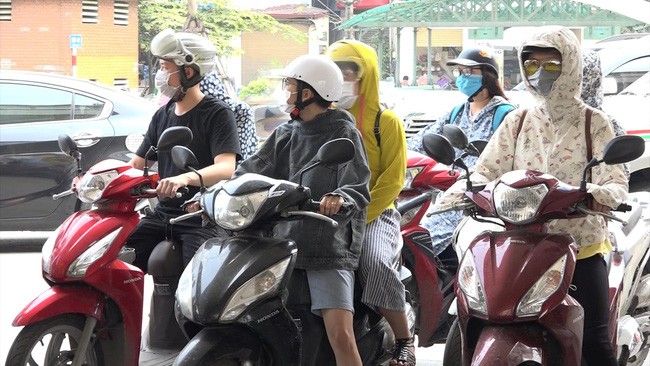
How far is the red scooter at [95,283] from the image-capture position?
4609 mm

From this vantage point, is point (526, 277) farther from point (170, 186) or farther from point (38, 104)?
point (38, 104)

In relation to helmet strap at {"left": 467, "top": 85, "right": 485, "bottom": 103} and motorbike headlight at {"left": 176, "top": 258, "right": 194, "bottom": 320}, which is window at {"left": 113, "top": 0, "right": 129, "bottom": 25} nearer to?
helmet strap at {"left": 467, "top": 85, "right": 485, "bottom": 103}

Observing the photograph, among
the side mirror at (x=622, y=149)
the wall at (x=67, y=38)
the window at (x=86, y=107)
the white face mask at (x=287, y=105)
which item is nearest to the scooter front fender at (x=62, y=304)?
the white face mask at (x=287, y=105)

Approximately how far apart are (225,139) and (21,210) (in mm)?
4664

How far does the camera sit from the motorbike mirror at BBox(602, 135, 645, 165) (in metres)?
3.73

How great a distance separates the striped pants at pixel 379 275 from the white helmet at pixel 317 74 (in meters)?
0.63

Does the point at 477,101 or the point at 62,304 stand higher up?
the point at 477,101

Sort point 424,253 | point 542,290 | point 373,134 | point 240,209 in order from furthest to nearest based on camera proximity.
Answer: point 424,253
point 373,134
point 240,209
point 542,290

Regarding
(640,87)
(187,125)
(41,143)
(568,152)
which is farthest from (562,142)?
(640,87)

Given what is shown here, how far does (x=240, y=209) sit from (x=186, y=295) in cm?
36

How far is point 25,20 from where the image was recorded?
20.5m

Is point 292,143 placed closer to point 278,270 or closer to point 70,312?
point 278,270

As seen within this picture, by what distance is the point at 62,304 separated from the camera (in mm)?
4609

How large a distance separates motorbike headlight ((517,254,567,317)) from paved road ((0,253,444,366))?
2820 millimetres
